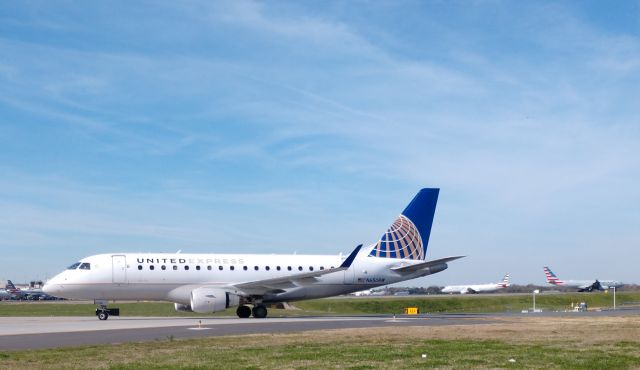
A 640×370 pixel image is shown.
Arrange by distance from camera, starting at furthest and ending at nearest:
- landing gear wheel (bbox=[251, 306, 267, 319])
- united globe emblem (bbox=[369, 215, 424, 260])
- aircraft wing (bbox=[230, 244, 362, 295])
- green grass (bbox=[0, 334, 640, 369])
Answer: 1. united globe emblem (bbox=[369, 215, 424, 260])
2. landing gear wheel (bbox=[251, 306, 267, 319])
3. aircraft wing (bbox=[230, 244, 362, 295])
4. green grass (bbox=[0, 334, 640, 369])

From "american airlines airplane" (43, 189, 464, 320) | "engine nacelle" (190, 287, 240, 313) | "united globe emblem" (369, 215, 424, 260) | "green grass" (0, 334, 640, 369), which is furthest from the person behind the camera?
"united globe emblem" (369, 215, 424, 260)

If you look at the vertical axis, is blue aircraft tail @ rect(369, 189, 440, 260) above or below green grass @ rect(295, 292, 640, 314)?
above

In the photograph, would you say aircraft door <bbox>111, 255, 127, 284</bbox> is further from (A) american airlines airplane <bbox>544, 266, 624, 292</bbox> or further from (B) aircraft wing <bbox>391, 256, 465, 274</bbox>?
(A) american airlines airplane <bbox>544, 266, 624, 292</bbox>

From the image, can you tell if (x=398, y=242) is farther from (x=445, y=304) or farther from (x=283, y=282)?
(x=445, y=304)

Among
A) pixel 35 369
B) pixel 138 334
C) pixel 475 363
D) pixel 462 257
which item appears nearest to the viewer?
pixel 35 369

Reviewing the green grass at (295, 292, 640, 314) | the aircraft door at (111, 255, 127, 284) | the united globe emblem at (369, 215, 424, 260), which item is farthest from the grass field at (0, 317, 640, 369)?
the green grass at (295, 292, 640, 314)

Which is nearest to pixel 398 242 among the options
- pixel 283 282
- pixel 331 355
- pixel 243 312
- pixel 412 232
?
pixel 412 232

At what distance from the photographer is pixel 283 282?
40.9m

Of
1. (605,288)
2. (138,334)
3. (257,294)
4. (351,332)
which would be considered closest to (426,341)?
(351,332)

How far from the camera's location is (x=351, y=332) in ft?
90.0

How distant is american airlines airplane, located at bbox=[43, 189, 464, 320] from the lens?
131ft

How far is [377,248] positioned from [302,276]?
6.50m

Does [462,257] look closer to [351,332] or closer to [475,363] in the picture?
[351,332]

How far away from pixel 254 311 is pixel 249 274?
2.03 meters
